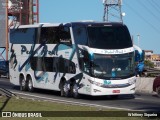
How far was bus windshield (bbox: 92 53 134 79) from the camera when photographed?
79.3ft

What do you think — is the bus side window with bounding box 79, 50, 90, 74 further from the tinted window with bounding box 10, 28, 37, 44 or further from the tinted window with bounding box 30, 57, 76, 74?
the tinted window with bounding box 10, 28, 37, 44

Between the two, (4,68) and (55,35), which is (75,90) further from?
(4,68)

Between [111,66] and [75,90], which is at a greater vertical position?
[111,66]

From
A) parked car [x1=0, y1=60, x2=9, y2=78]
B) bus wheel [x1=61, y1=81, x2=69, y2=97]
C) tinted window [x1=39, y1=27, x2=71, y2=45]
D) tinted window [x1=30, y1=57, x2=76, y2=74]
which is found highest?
tinted window [x1=39, y1=27, x2=71, y2=45]

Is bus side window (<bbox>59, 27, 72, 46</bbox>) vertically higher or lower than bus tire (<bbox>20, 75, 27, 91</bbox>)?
higher

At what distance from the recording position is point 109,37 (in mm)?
24781

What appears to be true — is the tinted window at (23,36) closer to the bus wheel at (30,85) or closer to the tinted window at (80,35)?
the bus wheel at (30,85)

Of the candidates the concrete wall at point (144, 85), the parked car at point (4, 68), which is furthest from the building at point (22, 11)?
the concrete wall at point (144, 85)

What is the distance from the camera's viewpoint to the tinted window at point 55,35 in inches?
1025

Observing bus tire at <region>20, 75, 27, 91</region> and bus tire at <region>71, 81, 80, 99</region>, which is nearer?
bus tire at <region>71, 81, 80, 99</region>

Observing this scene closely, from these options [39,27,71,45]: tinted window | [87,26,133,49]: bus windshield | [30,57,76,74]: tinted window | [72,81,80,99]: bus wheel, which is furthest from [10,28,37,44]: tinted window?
[87,26,133,49]: bus windshield

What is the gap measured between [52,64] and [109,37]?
4341 millimetres

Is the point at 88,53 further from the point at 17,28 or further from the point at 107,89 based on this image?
the point at 17,28

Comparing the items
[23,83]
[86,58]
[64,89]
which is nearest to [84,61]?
[86,58]
